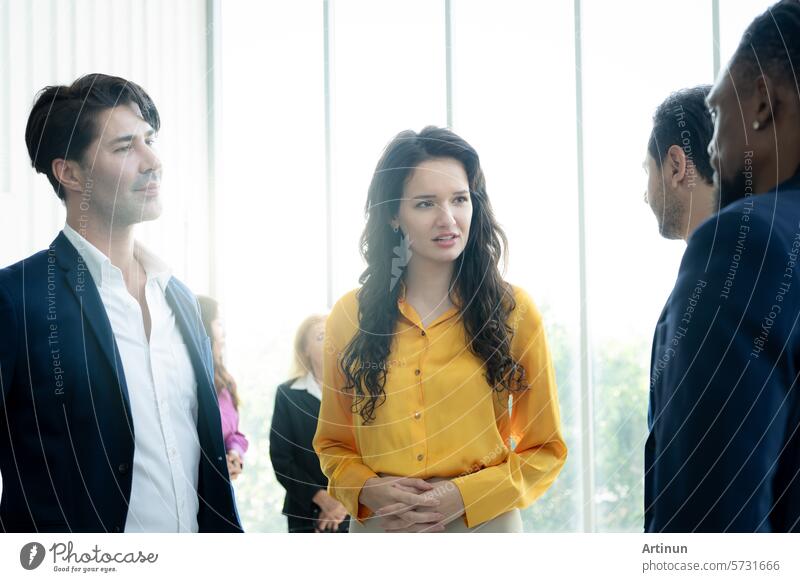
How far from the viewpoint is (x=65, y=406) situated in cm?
97

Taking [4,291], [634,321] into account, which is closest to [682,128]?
[634,321]

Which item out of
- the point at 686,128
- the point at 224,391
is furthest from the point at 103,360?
the point at 686,128

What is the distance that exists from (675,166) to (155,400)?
793mm

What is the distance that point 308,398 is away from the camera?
1.16 m

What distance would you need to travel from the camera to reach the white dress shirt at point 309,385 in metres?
1.17

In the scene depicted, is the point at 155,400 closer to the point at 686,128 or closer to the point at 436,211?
the point at 436,211

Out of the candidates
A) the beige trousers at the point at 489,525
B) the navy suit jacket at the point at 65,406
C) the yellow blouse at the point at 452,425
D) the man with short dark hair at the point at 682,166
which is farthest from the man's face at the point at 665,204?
the navy suit jacket at the point at 65,406

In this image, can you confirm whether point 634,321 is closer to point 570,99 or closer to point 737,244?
point 570,99

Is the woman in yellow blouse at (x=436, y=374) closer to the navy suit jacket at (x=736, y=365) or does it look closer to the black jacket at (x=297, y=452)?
the black jacket at (x=297, y=452)

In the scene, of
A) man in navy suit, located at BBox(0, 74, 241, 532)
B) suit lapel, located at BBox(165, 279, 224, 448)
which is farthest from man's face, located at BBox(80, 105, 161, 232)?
suit lapel, located at BBox(165, 279, 224, 448)

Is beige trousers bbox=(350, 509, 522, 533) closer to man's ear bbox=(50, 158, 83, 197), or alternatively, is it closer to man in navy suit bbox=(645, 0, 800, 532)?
man in navy suit bbox=(645, 0, 800, 532)

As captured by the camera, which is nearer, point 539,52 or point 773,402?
point 773,402

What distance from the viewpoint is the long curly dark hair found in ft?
3.35
